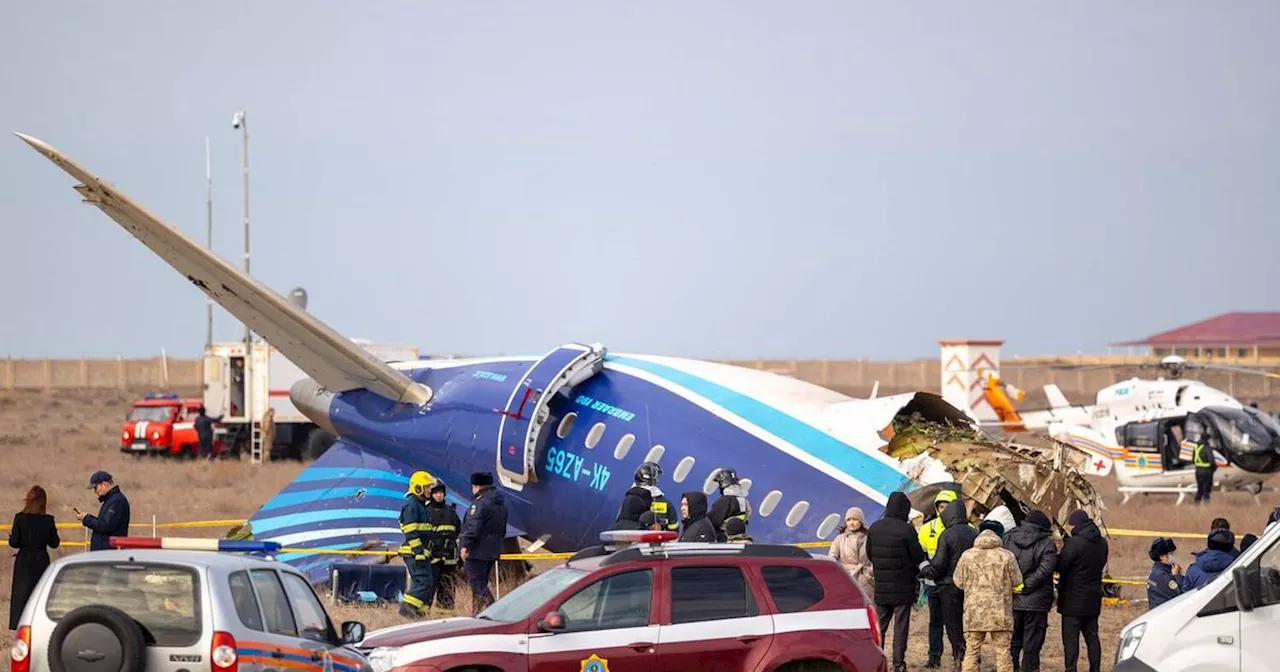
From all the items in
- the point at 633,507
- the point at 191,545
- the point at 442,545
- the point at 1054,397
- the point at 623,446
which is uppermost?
the point at 1054,397

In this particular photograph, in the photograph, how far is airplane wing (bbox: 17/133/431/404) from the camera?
21047 millimetres

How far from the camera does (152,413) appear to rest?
56.8 meters

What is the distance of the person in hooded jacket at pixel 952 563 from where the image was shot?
16.6 metres

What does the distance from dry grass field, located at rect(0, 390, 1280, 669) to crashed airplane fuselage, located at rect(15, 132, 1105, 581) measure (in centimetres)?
230

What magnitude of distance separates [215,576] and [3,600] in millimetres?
11722

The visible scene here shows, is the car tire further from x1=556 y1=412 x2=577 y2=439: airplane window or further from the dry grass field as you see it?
x1=556 y1=412 x2=577 y2=439: airplane window

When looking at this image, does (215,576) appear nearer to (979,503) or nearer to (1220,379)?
(979,503)

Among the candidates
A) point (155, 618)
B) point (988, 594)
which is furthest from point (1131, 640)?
point (155, 618)

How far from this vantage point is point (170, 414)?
56.6m

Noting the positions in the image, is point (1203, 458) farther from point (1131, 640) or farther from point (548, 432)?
point (1131, 640)

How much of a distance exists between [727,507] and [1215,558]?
5.03m

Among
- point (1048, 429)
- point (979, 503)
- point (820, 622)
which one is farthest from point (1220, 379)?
point (820, 622)

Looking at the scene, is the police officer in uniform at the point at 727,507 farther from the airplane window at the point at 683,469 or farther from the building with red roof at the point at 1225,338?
the building with red roof at the point at 1225,338

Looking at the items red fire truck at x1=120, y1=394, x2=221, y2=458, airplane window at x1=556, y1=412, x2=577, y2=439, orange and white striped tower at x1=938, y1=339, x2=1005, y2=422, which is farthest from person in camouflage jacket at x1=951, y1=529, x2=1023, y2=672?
red fire truck at x1=120, y1=394, x2=221, y2=458
